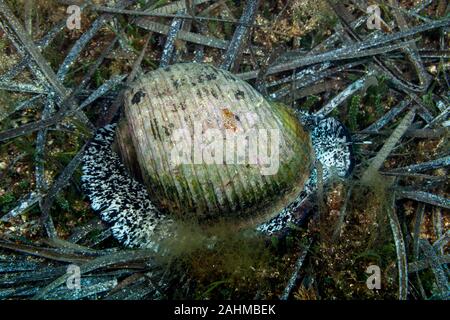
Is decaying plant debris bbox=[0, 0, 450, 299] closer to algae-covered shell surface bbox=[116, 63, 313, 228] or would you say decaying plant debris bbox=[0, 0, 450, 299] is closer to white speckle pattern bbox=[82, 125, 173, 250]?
white speckle pattern bbox=[82, 125, 173, 250]

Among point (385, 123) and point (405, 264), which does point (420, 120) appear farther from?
point (405, 264)

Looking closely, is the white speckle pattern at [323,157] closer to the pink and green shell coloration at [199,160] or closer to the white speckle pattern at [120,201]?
the pink and green shell coloration at [199,160]

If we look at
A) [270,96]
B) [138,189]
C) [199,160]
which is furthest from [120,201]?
[270,96]

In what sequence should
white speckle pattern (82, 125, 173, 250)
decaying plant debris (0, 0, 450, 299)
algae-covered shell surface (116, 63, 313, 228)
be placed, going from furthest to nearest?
white speckle pattern (82, 125, 173, 250)
decaying plant debris (0, 0, 450, 299)
algae-covered shell surface (116, 63, 313, 228)

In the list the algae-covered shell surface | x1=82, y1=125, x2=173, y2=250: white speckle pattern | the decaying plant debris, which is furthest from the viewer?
x1=82, y1=125, x2=173, y2=250: white speckle pattern

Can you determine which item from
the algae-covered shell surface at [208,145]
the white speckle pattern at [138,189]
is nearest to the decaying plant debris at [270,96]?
the white speckle pattern at [138,189]

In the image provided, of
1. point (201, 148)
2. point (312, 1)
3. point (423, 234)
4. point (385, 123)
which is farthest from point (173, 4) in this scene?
point (423, 234)

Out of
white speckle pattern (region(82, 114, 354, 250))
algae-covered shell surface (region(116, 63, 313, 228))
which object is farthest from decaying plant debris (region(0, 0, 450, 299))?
algae-covered shell surface (region(116, 63, 313, 228))
